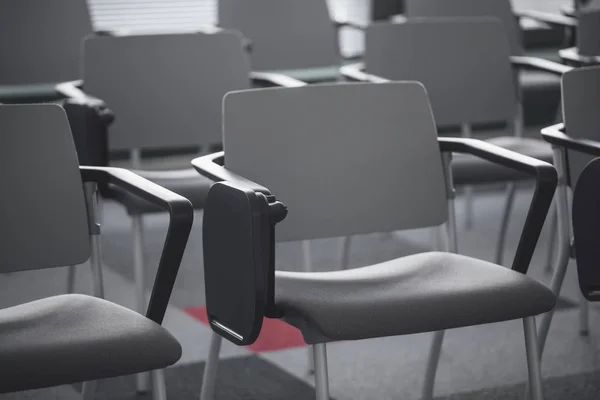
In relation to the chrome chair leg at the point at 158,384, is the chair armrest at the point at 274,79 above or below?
above

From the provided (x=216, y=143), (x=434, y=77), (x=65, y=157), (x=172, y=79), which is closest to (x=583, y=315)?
(x=434, y=77)

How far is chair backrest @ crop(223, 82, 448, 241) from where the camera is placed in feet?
7.26

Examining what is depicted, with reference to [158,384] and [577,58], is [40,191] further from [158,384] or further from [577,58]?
[577,58]

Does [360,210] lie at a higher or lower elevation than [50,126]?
lower

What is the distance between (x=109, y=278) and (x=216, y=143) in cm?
72

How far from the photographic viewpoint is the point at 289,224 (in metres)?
2.21

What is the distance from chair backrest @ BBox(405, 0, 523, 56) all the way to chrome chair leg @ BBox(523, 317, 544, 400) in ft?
8.64

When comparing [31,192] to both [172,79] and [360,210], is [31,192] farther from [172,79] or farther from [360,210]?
[172,79]

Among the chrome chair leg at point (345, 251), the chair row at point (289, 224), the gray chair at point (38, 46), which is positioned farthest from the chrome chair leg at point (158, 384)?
the gray chair at point (38, 46)

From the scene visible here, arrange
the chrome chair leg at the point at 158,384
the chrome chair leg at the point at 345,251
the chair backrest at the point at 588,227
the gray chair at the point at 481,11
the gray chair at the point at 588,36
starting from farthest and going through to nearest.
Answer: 1. the gray chair at the point at 481,11
2. the gray chair at the point at 588,36
3. the chrome chair leg at the point at 345,251
4. the chair backrest at the point at 588,227
5. the chrome chair leg at the point at 158,384

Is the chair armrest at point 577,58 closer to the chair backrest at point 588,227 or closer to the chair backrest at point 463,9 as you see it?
the chair backrest at point 463,9

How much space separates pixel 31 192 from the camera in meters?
1.98

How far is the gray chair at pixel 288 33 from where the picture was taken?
429 centimetres

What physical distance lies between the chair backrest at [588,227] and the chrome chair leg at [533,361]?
15 centimetres
